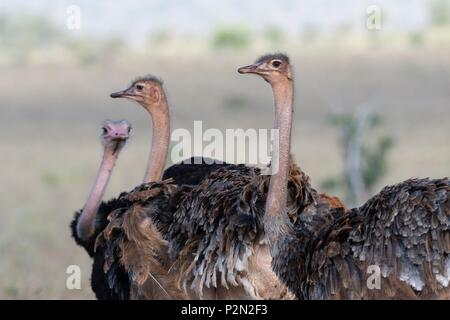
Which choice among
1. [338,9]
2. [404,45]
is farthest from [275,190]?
[338,9]

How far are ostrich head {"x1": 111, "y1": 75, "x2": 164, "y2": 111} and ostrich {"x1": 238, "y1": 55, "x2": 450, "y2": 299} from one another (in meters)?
2.03

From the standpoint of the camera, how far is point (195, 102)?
2658cm

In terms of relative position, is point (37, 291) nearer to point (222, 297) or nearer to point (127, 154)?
point (222, 297)

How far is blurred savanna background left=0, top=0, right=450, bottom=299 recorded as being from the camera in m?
13.6

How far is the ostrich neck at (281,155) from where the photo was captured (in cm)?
610

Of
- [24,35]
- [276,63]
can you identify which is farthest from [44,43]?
[276,63]

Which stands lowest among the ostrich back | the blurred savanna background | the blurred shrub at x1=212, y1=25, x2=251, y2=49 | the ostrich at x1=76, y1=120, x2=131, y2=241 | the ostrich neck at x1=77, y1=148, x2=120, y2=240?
the ostrich back

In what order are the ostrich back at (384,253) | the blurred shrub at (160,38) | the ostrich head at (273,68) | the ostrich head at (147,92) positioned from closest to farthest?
the ostrich back at (384,253)
the ostrich head at (273,68)
the ostrich head at (147,92)
the blurred shrub at (160,38)

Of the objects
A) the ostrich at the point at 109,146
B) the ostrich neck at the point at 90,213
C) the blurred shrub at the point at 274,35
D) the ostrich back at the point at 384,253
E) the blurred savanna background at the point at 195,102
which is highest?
the blurred shrub at the point at 274,35

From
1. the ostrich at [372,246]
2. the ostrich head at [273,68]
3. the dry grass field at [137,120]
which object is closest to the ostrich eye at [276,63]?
the ostrich head at [273,68]


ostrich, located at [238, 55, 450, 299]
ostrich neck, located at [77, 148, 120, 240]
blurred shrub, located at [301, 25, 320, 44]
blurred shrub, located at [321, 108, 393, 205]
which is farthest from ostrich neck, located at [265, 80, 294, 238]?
blurred shrub, located at [301, 25, 320, 44]

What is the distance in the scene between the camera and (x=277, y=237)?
19.8ft

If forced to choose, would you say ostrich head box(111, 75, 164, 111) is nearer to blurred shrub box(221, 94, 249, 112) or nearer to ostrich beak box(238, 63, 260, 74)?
ostrich beak box(238, 63, 260, 74)

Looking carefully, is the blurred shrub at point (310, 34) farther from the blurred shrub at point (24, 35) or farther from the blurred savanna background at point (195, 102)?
the blurred shrub at point (24, 35)
